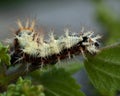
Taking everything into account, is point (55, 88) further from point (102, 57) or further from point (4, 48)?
point (4, 48)

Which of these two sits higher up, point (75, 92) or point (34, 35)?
→ point (34, 35)

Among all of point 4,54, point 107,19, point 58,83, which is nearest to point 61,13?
point 107,19

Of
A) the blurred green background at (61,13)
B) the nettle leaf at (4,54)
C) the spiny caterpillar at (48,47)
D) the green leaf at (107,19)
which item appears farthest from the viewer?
the blurred green background at (61,13)

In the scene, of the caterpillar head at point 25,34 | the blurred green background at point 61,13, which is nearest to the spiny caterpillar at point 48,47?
the caterpillar head at point 25,34

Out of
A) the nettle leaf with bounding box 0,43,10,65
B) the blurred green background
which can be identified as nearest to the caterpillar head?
the nettle leaf with bounding box 0,43,10,65

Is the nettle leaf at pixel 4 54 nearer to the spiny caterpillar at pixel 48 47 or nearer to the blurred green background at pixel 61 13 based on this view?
the spiny caterpillar at pixel 48 47

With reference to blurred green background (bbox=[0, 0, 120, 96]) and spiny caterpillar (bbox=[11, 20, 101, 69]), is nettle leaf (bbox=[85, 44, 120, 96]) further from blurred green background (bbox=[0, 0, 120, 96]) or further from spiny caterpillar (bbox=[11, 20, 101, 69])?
blurred green background (bbox=[0, 0, 120, 96])

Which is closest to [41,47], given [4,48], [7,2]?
[4,48]
